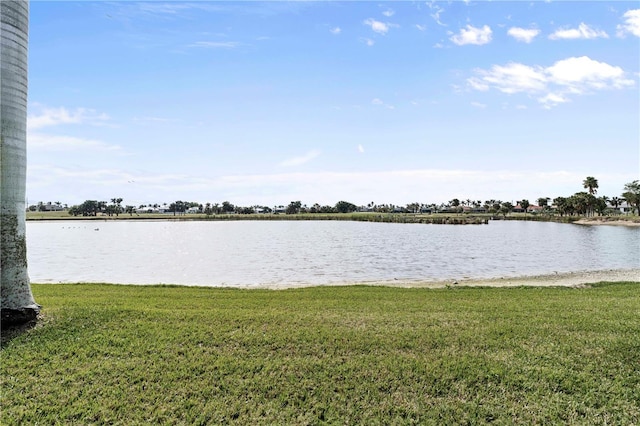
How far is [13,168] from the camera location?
22.4 ft

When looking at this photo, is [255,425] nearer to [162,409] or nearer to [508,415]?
[162,409]

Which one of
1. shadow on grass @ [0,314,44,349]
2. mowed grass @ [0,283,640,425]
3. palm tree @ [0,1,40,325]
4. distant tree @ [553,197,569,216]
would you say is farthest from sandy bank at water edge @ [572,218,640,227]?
palm tree @ [0,1,40,325]

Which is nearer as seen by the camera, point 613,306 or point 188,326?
point 188,326

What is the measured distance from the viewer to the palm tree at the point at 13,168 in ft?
22.1

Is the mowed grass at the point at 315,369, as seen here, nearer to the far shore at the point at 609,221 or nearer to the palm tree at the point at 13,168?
the palm tree at the point at 13,168

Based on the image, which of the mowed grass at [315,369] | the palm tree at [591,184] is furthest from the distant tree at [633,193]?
the mowed grass at [315,369]

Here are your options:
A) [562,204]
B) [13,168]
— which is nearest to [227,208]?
[562,204]

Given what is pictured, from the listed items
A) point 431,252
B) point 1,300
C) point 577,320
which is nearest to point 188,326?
point 1,300

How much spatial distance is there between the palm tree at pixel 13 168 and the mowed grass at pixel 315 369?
0.63m

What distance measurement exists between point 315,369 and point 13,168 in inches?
233

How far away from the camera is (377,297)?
11938 millimetres

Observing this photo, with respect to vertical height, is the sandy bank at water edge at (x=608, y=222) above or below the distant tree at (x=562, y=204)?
below

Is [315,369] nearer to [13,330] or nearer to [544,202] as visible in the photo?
[13,330]

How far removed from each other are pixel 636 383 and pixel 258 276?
1897 centimetres
